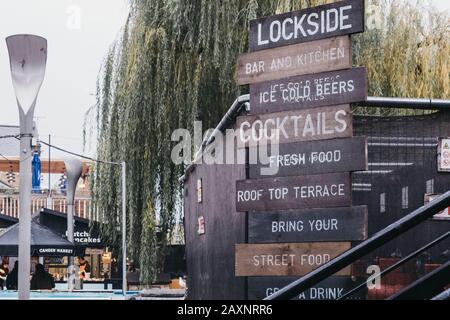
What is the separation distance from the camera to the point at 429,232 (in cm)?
695

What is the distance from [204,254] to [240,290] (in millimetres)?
1696

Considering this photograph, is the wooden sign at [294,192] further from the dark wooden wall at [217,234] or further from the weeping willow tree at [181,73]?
the weeping willow tree at [181,73]

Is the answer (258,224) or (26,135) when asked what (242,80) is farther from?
(26,135)

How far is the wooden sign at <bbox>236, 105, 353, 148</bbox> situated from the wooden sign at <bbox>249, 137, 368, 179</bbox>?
0.05 meters

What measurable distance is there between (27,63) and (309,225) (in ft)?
22.2

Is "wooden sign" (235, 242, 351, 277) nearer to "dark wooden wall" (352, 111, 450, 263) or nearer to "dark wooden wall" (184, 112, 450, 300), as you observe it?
"dark wooden wall" (184, 112, 450, 300)

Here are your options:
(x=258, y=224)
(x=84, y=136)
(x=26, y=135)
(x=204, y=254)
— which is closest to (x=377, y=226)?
(x=258, y=224)

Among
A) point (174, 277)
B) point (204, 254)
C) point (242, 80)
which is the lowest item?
point (174, 277)

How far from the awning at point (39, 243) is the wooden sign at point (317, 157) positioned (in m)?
13.3

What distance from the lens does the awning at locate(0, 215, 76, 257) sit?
1903 centimetres

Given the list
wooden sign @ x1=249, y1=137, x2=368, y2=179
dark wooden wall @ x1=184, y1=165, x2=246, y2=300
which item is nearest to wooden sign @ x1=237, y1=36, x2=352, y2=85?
wooden sign @ x1=249, y1=137, x2=368, y2=179

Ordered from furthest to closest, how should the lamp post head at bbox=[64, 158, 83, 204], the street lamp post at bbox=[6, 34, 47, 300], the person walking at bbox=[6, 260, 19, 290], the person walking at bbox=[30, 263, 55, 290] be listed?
1. the person walking at bbox=[6, 260, 19, 290]
2. the lamp post head at bbox=[64, 158, 83, 204]
3. the person walking at bbox=[30, 263, 55, 290]
4. the street lamp post at bbox=[6, 34, 47, 300]

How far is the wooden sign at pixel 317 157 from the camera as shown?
5.91 metres
